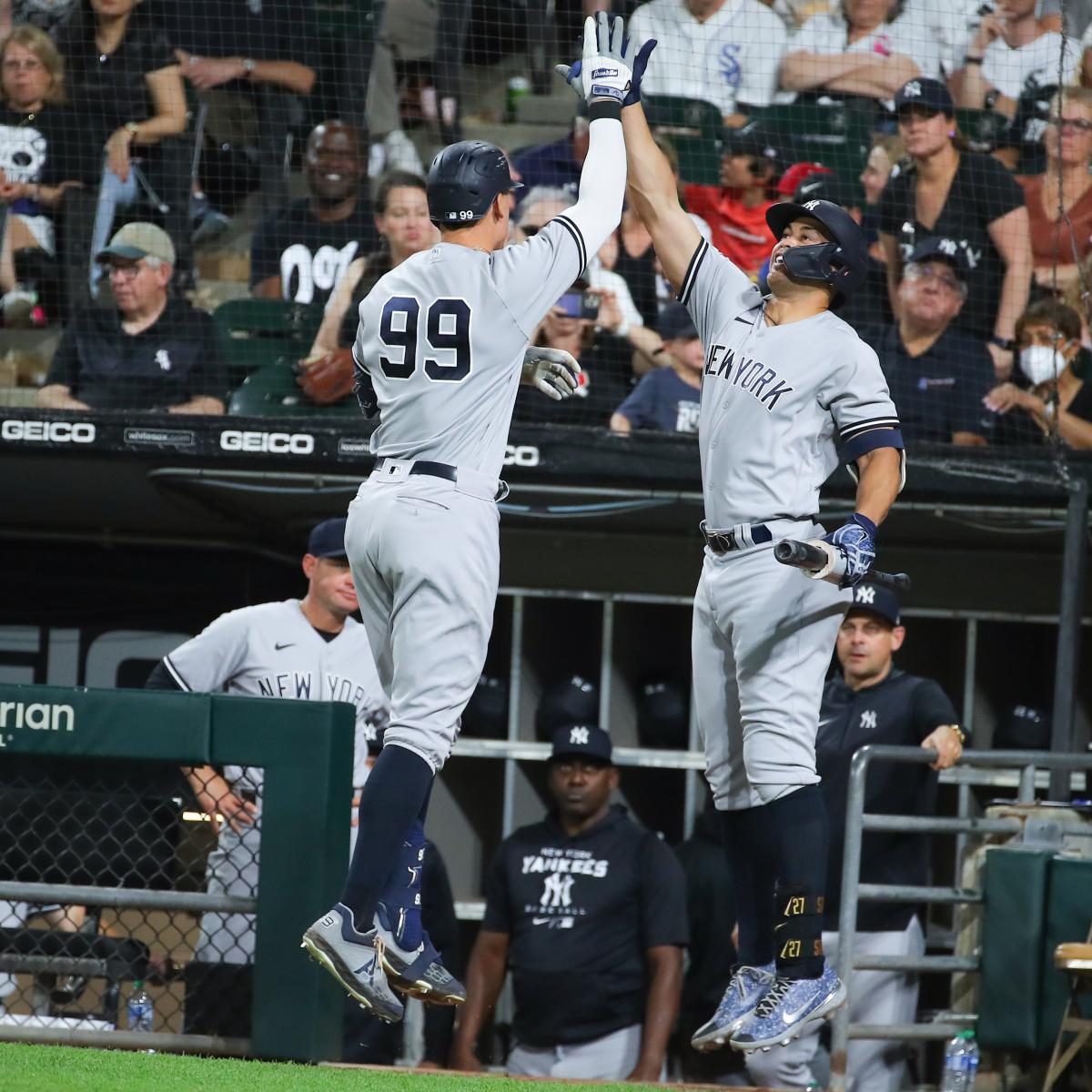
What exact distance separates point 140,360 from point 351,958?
3793 millimetres

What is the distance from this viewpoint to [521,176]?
23.4 ft

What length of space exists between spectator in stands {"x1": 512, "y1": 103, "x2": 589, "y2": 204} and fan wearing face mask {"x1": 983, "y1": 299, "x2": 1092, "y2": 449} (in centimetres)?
194

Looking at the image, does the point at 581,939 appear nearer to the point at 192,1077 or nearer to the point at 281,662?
the point at 281,662

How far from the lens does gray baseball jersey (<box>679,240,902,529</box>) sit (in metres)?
3.58

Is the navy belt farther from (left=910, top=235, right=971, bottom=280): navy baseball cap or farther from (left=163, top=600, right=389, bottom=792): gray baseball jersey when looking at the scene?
(left=910, top=235, right=971, bottom=280): navy baseball cap

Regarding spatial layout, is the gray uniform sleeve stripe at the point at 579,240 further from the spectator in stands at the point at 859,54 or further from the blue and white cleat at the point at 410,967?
the spectator in stands at the point at 859,54

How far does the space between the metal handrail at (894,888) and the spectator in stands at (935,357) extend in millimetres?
1488

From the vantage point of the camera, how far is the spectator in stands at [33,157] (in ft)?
22.9

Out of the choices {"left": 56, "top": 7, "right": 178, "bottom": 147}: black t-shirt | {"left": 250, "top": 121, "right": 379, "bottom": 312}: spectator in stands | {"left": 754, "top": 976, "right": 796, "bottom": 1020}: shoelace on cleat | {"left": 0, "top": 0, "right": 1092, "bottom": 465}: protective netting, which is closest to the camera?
{"left": 754, "top": 976, "right": 796, "bottom": 1020}: shoelace on cleat

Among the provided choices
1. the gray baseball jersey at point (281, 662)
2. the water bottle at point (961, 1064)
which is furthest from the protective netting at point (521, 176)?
the water bottle at point (961, 1064)

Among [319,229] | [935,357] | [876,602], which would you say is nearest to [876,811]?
[876,602]

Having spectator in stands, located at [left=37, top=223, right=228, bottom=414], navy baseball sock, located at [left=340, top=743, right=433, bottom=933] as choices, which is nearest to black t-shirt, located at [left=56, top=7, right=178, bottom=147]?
spectator in stands, located at [left=37, top=223, right=228, bottom=414]

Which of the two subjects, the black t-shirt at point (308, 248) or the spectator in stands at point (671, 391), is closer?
the spectator in stands at point (671, 391)

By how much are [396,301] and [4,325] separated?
401 cm
